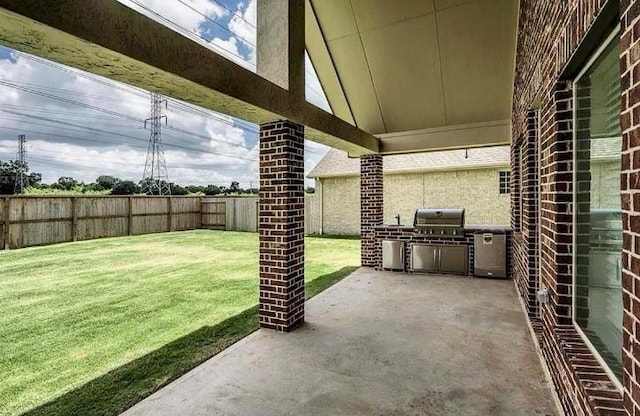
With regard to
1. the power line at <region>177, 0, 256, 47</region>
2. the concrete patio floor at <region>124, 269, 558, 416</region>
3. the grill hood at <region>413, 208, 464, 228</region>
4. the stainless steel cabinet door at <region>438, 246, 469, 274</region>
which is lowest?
the concrete patio floor at <region>124, 269, 558, 416</region>

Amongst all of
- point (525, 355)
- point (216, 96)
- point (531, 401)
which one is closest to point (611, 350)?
point (531, 401)

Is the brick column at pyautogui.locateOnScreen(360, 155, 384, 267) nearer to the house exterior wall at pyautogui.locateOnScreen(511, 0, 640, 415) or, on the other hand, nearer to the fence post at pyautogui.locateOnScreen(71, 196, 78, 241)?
the house exterior wall at pyautogui.locateOnScreen(511, 0, 640, 415)

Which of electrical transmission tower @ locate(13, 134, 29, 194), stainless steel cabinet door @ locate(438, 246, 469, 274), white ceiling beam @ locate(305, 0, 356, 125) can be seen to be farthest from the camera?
electrical transmission tower @ locate(13, 134, 29, 194)

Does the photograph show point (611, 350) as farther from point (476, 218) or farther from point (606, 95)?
point (476, 218)

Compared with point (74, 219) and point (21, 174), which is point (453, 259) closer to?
point (74, 219)

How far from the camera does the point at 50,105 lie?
16.7 meters

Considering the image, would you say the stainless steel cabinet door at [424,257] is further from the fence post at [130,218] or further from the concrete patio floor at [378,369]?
the fence post at [130,218]

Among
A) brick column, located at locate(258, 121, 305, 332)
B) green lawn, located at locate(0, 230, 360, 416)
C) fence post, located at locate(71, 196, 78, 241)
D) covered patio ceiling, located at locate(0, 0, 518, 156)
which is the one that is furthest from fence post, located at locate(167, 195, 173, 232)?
brick column, located at locate(258, 121, 305, 332)

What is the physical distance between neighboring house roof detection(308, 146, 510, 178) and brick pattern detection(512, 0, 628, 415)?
8836 millimetres

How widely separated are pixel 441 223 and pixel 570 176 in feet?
16.1

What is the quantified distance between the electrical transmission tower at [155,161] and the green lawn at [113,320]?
55.0 ft

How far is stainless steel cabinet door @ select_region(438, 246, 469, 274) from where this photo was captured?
6895 mm

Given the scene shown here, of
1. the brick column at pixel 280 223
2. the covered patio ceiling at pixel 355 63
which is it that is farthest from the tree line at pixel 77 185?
the brick column at pixel 280 223

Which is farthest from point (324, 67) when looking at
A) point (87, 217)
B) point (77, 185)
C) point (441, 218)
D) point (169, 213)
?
point (77, 185)
